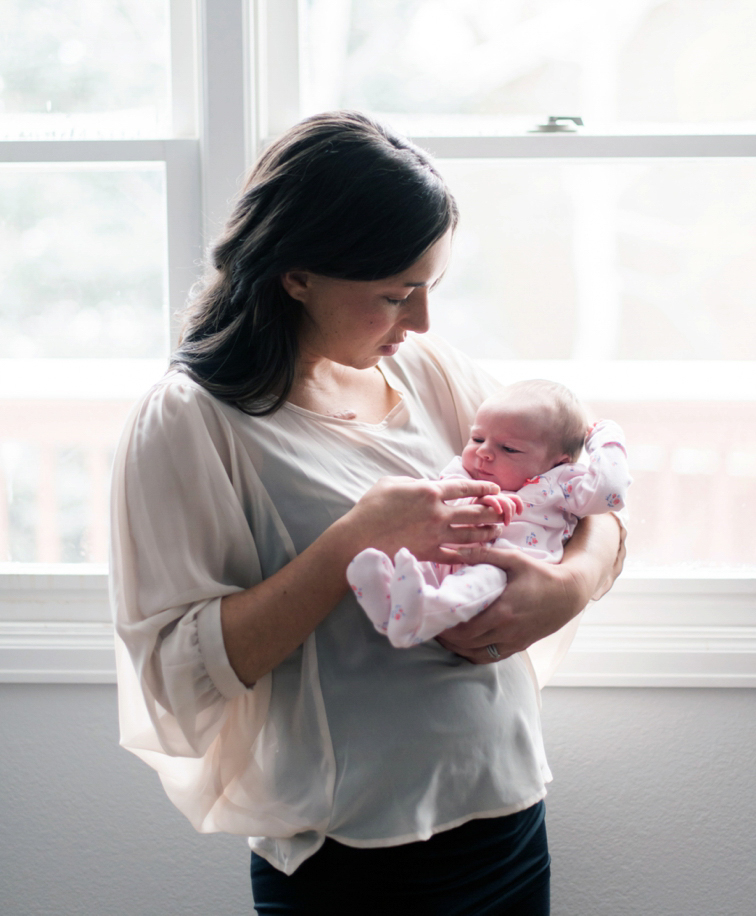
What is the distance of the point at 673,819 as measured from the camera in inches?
60.2

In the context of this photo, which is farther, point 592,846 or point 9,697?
point 9,697

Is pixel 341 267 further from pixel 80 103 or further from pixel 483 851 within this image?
pixel 80 103

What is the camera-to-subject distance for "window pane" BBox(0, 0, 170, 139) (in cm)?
158

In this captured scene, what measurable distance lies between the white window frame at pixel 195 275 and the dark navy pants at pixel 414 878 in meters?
Result: 0.61

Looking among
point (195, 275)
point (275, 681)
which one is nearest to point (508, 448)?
point (275, 681)

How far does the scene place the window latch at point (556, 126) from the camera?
5.24 feet

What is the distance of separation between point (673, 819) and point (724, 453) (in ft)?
2.68

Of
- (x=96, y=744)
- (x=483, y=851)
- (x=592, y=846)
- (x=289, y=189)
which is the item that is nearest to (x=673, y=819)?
(x=592, y=846)

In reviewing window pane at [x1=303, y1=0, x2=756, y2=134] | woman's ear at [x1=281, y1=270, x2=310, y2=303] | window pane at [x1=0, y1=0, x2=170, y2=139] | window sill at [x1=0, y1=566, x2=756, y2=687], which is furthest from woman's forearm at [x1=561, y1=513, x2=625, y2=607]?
window pane at [x1=0, y1=0, x2=170, y2=139]

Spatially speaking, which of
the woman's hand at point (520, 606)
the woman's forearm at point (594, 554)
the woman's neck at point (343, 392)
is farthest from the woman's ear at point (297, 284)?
the woman's forearm at point (594, 554)

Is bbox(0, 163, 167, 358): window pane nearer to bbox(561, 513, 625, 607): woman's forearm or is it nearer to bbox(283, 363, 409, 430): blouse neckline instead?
bbox(283, 363, 409, 430): blouse neckline

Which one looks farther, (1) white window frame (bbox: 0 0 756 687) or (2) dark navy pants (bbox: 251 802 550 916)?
(1) white window frame (bbox: 0 0 756 687)

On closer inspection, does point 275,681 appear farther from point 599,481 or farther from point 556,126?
point 556,126

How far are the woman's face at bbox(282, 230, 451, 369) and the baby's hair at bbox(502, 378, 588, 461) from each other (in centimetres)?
20
